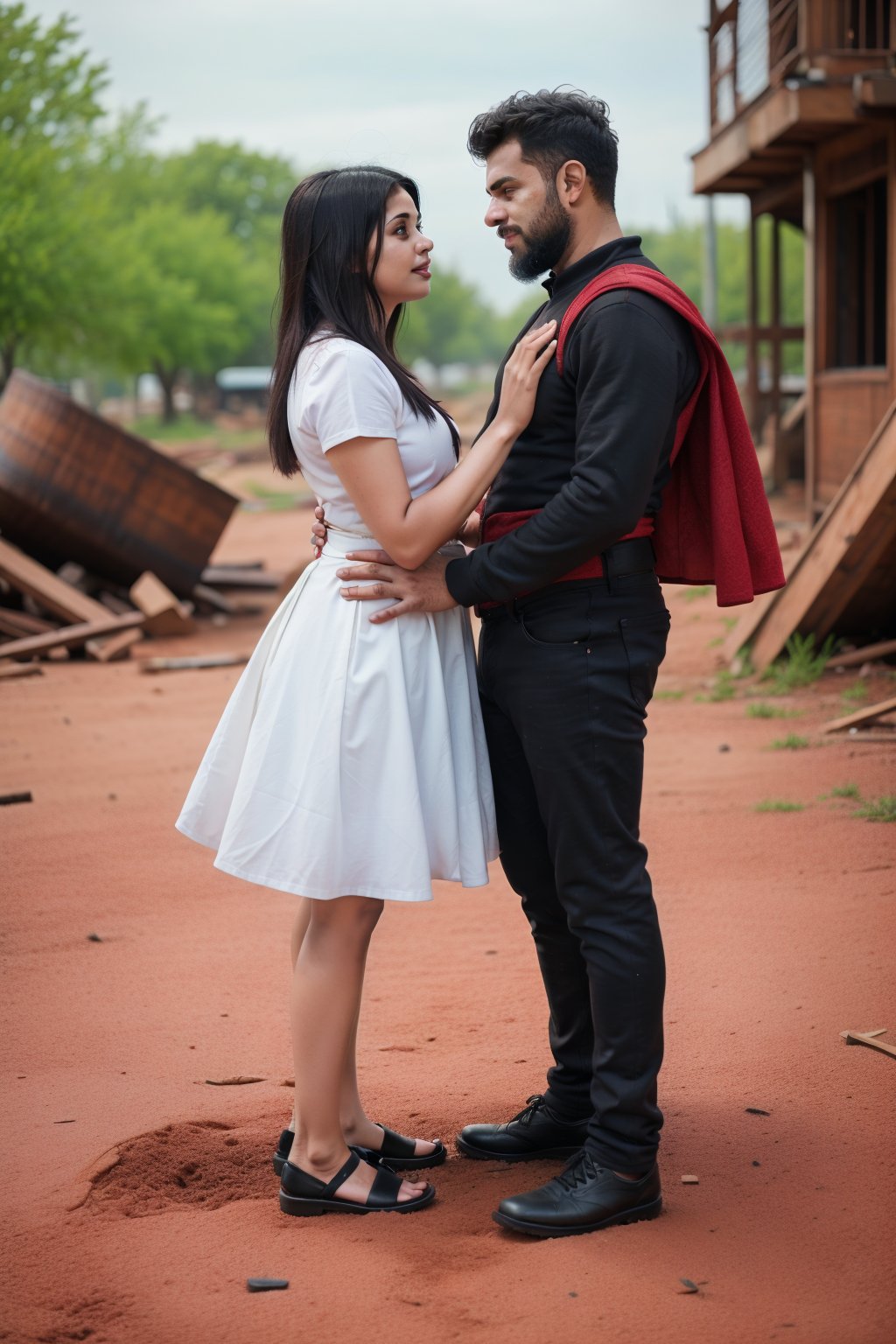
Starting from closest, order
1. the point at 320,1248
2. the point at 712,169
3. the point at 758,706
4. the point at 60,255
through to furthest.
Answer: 1. the point at 320,1248
2. the point at 758,706
3. the point at 712,169
4. the point at 60,255

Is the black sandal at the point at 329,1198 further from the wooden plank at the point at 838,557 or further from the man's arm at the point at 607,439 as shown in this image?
the wooden plank at the point at 838,557

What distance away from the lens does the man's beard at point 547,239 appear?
9.53 feet

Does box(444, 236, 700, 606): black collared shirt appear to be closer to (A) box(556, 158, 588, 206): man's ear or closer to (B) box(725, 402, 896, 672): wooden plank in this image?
(A) box(556, 158, 588, 206): man's ear

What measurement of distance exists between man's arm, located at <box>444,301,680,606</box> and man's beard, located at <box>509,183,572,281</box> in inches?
9.6

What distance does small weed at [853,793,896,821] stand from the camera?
5883mm

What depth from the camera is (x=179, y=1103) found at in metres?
3.65

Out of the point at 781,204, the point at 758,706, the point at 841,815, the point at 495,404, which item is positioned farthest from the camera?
the point at 781,204

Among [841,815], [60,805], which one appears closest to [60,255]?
[60,805]

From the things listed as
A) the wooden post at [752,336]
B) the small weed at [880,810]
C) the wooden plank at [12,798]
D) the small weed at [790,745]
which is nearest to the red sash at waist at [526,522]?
the small weed at [880,810]

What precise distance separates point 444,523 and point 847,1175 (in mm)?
1726

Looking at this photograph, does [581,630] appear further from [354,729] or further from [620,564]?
[354,729]

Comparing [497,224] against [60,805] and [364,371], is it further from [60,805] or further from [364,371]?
[60,805]

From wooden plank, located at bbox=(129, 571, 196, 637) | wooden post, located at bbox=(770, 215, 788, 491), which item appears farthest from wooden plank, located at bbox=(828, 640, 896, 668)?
wooden post, located at bbox=(770, 215, 788, 491)

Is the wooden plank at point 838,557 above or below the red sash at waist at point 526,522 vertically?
below
